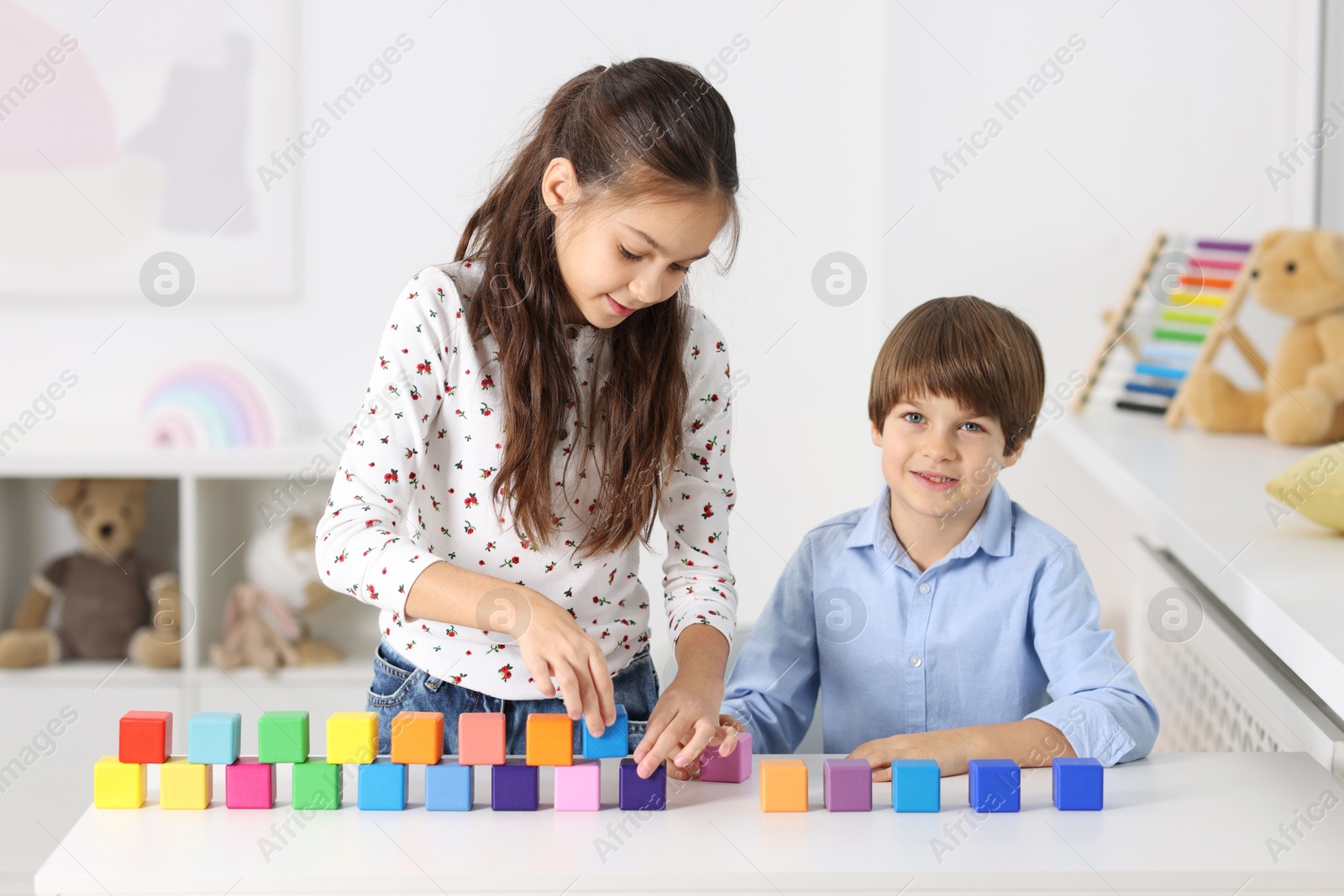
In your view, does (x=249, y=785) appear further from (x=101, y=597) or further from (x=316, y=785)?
(x=101, y=597)

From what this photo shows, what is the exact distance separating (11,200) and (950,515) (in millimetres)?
2186

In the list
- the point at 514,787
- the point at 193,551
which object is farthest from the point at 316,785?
the point at 193,551

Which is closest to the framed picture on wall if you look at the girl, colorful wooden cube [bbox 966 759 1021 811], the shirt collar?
the girl

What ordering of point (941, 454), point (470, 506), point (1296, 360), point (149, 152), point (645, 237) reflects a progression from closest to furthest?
point (645, 237), point (470, 506), point (941, 454), point (1296, 360), point (149, 152)

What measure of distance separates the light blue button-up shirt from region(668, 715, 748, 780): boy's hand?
0.69ft

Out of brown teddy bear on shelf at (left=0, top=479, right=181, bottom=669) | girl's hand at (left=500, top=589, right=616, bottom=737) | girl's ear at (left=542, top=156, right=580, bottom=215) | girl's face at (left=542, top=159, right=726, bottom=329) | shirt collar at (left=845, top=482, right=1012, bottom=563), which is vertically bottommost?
brown teddy bear on shelf at (left=0, top=479, right=181, bottom=669)

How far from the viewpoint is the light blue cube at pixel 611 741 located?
0.83m

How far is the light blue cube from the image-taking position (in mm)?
834

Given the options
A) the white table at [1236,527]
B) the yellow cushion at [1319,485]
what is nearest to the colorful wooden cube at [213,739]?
the white table at [1236,527]

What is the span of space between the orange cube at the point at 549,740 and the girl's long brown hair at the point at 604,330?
19cm

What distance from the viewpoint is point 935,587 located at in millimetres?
1163

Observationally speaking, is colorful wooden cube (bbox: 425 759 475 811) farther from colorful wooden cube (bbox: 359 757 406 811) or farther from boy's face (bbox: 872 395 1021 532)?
boy's face (bbox: 872 395 1021 532)

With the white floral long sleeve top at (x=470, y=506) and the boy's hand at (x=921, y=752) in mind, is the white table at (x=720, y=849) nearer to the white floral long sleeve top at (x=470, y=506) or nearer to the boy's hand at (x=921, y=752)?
the boy's hand at (x=921, y=752)

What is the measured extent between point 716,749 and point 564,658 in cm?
18
